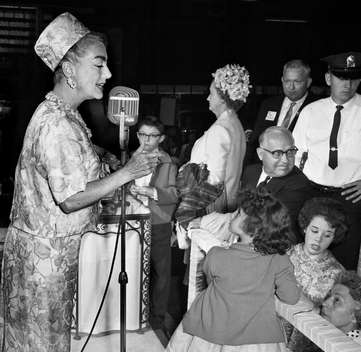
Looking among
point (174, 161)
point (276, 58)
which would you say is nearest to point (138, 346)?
point (174, 161)

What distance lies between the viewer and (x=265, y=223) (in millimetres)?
2053

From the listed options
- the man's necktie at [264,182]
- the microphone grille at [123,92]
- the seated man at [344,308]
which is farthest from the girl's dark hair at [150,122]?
the seated man at [344,308]

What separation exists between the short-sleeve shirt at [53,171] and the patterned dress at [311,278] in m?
1.15

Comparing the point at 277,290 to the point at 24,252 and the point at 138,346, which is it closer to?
the point at 24,252

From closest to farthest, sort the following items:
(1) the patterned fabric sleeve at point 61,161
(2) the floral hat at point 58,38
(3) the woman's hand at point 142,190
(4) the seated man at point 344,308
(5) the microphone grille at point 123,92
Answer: (1) the patterned fabric sleeve at point 61,161 < (2) the floral hat at point 58,38 < (4) the seated man at point 344,308 < (5) the microphone grille at point 123,92 < (3) the woman's hand at point 142,190

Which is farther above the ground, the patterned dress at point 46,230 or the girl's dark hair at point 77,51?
the girl's dark hair at point 77,51

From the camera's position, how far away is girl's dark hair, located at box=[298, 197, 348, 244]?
279 centimetres

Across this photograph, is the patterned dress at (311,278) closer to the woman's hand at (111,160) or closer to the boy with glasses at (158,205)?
the boy with glasses at (158,205)

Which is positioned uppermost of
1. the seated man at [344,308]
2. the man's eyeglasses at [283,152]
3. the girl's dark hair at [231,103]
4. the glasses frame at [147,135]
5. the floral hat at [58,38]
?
the floral hat at [58,38]

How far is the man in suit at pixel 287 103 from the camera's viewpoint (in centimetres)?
281

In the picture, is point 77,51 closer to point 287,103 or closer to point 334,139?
point 287,103

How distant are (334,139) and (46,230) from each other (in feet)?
4.83

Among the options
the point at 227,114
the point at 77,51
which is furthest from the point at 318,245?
the point at 77,51

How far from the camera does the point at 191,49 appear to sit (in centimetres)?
287
